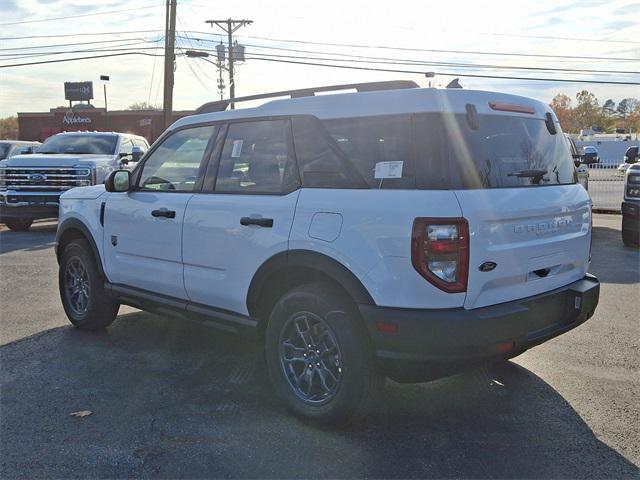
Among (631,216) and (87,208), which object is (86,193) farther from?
(631,216)

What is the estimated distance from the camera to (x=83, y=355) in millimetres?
4930

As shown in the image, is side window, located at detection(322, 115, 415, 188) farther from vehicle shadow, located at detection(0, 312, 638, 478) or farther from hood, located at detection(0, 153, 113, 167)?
hood, located at detection(0, 153, 113, 167)

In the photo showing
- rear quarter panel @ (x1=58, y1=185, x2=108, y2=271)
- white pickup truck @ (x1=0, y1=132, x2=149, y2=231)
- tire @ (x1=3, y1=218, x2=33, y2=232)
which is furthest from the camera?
tire @ (x1=3, y1=218, x2=33, y2=232)

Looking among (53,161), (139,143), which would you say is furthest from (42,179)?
(139,143)

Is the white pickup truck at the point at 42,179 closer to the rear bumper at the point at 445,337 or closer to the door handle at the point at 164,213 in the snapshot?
the door handle at the point at 164,213

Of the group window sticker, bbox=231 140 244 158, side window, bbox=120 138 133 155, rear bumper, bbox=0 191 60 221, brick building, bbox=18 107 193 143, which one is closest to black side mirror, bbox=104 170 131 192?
window sticker, bbox=231 140 244 158

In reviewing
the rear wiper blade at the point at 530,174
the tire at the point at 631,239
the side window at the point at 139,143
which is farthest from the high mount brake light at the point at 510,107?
the side window at the point at 139,143

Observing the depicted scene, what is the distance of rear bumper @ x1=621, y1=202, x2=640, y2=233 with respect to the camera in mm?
10055

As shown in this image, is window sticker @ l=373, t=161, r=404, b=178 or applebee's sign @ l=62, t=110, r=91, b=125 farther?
applebee's sign @ l=62, t=110, r=91, b=125

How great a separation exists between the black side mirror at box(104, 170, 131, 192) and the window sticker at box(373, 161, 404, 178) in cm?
250

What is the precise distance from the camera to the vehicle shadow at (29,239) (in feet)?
35.4

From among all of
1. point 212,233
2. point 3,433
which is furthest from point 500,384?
point 3,433

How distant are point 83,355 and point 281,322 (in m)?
2.13

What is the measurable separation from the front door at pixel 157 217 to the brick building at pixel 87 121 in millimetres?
44939
